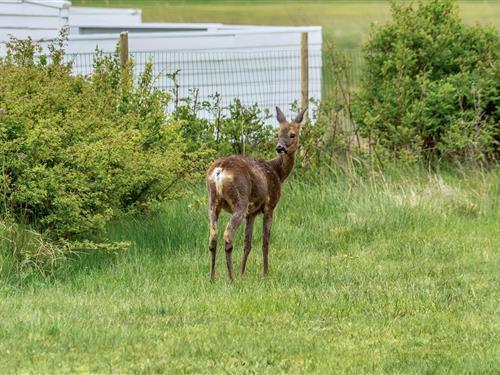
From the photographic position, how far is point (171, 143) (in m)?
12.6

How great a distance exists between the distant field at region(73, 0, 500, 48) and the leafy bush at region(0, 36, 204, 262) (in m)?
27.2

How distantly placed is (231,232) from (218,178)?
0.50 m

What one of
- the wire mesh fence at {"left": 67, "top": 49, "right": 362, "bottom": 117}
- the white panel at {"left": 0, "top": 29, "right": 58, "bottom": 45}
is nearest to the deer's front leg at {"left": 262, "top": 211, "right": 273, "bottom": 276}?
the wire mesh fence at {"left": 67, "top": 49, "right": 362, "bottom": 117}

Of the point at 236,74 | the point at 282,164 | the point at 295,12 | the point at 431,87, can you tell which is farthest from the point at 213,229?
the point at 295,12

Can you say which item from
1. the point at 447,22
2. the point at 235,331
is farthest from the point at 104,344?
the point at 447,22

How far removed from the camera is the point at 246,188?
10.4m

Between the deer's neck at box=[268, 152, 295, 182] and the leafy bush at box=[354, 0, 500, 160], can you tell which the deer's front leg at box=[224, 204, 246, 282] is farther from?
the leafy bush at box=[354, 0, 500, 160]

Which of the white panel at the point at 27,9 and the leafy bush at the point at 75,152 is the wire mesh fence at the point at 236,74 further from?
the leafy bush at the point at 75,152

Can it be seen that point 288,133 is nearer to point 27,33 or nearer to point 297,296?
point 297,296

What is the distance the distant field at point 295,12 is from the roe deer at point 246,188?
2849 centimetres

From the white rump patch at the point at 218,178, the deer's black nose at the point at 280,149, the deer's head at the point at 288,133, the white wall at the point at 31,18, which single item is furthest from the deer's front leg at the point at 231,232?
the white wall at the point at 31,18

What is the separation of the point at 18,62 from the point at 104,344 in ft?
19.1

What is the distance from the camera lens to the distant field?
42.4 meters

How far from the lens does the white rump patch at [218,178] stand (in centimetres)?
1030
